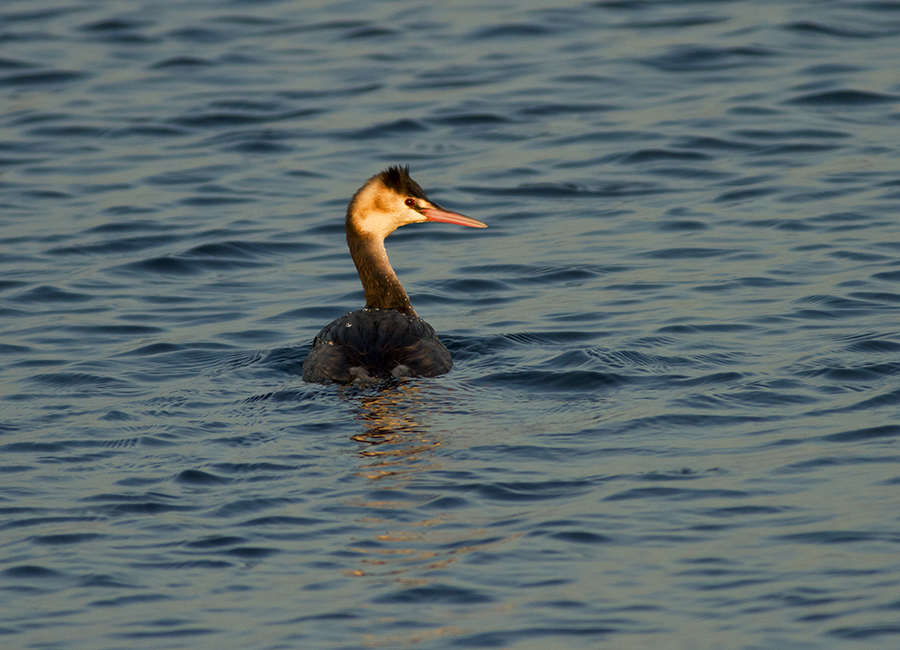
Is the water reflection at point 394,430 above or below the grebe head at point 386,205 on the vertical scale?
below

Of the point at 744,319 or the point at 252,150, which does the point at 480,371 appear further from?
the point at 252,150

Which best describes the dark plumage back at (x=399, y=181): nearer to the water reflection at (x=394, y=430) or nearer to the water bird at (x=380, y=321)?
the water bird at (x=380, y=321)

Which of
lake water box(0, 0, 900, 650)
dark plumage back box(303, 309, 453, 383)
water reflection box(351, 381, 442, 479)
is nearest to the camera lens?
lake water box(0, 0, 900, 650)

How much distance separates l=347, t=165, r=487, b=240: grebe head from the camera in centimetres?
995

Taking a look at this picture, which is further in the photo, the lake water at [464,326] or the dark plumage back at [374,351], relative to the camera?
the dark plumage back at [374,351]

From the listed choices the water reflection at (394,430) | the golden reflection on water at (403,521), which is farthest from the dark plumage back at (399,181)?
the golden reflection on water at (403,521)

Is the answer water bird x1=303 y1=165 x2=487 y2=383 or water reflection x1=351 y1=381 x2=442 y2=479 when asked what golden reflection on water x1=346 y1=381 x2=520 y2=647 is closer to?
water reflection x1=351 y1=381 x2=442 y2=479

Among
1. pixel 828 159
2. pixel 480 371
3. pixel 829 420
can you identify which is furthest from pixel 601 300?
pixel 828 159

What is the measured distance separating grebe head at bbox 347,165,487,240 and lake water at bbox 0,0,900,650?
0.92m

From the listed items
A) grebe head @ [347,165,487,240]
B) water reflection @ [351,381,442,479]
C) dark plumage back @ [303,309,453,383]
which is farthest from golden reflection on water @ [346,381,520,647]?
grebe head @ [347,165,487,240]

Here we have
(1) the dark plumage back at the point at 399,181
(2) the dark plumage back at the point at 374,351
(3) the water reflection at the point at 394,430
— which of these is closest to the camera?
(3) the water reflection at the point at 394,430

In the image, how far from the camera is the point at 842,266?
11.1 meters

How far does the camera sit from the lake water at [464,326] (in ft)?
19.6

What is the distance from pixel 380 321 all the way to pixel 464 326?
153cm
